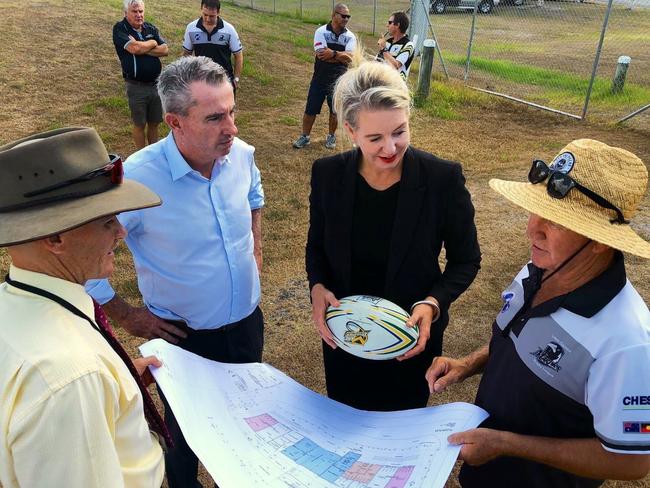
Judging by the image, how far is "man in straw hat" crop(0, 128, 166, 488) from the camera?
1.11 meters

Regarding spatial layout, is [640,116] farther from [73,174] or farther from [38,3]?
[38,3]

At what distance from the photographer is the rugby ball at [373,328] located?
1.91m

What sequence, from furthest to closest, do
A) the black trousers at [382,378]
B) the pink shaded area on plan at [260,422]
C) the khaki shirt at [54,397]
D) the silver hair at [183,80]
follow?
1. the black trousers at [382,378]
2. the silver hair at [183,80]
3. the pink shaded area on plan at [260,422]
4. the khaki shirt at [54,397]

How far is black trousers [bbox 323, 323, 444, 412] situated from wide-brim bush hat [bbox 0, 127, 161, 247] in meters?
1.33

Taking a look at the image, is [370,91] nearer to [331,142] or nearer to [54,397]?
[54,397]

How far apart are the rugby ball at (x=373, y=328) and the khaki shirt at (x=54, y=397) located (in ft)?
2.98

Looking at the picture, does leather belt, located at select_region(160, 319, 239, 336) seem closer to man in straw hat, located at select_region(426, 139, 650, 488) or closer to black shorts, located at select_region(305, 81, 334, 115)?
man in straw hat, located at select_region(426, 139, 650, 488)

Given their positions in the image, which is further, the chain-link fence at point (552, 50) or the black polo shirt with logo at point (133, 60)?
the chain-link fence at point (552, 50)

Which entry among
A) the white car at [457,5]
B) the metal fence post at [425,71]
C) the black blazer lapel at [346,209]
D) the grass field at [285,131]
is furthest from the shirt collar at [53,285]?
the white car at [457,5]

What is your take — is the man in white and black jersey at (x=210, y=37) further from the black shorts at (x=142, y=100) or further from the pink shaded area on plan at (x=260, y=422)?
the pink shaded area on plan at (x=260, y=422)

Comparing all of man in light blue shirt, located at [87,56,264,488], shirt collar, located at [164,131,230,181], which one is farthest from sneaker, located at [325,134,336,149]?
shirt collar, located at [164,131,230,181]

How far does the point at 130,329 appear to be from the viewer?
7.50 feet

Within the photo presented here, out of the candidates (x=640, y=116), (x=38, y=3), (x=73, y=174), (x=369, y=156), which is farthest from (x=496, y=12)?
(x=73, y=174)

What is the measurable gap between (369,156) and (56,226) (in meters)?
1.18
